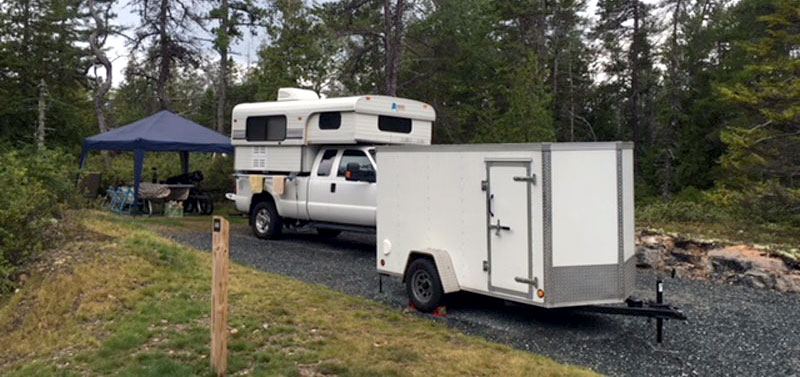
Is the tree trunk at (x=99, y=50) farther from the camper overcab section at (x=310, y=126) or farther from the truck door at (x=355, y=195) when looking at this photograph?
the truck door at (x=355, y=195)

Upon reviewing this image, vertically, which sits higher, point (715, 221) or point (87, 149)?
point (87, 149)

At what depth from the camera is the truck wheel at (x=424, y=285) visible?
267 inches

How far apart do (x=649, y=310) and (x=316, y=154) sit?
24.1 ft

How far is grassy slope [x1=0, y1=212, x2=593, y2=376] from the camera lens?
4965 millimetres

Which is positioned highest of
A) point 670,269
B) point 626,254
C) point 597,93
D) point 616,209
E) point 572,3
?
point 572,3

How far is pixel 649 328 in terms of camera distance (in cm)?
634

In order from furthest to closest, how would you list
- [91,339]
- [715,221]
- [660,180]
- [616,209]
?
[660,180] → [715,221] → [616,209] → [91,339]

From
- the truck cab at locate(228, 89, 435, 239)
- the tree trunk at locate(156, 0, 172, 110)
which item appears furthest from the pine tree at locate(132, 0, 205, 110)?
the truck cab at locate(228, 89, 435, 239)

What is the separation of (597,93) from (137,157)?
2594 cm

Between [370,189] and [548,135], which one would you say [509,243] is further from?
[548,135]

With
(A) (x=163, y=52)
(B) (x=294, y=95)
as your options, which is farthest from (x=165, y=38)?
(B) (x=294, y=95)

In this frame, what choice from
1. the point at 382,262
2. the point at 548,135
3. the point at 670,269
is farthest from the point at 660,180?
the point at 382,262

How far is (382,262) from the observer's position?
7.70 metres

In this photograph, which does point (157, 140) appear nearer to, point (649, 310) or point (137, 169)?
point (137, 169)
